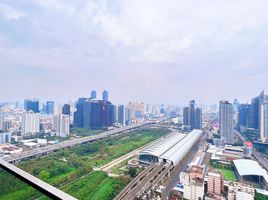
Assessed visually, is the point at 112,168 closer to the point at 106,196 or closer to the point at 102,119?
the point at 106,196

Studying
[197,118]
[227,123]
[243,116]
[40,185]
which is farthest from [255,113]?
[40,185]

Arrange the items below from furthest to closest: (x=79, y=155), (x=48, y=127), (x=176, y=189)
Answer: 1. (x=48, y=127)
2. (x=79, y=155)
3. (x=176, y=189)

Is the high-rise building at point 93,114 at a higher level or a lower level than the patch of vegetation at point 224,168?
higher

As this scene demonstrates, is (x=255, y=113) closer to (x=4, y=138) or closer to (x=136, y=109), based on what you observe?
(x=136, y=109)

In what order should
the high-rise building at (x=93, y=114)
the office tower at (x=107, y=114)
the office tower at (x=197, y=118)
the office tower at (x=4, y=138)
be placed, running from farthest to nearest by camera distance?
the office tower at (x=197, y=118) → the office tower at (x=107, y=114) → the high-rise building at (x=93, y=114) → the office tower at (x=4, y=138)

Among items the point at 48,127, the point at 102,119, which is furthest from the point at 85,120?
the point at 48,127

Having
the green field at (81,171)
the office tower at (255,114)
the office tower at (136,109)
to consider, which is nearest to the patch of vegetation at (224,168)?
the green field at (81,171)

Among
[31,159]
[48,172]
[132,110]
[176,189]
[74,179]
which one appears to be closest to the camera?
[176,189]

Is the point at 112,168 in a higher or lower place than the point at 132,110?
lower

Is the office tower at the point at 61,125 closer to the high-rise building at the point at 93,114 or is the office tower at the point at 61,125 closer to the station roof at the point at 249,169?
the high-rise building at the point at 93,114
